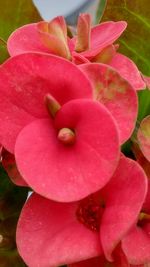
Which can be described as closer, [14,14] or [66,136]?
[66,136]

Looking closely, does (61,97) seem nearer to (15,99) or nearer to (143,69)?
(15,99)

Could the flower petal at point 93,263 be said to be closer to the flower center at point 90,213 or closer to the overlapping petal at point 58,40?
the flower center at point 90,213

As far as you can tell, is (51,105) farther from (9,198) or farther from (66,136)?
(9,198)

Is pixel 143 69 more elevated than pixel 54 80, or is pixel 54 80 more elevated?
pixel 54 80

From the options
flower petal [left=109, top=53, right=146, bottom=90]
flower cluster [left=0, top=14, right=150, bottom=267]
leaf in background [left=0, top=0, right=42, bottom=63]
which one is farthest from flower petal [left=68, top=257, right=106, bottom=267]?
leaf in background [left=0, top=0, right=42, bottom=63]

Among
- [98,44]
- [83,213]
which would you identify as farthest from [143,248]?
[98,44]

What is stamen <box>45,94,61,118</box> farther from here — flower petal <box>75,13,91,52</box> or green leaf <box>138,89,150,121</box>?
green leaf <box>138,89,150,121</box>

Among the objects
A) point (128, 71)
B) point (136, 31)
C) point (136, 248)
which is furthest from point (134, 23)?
point (136, 248)
